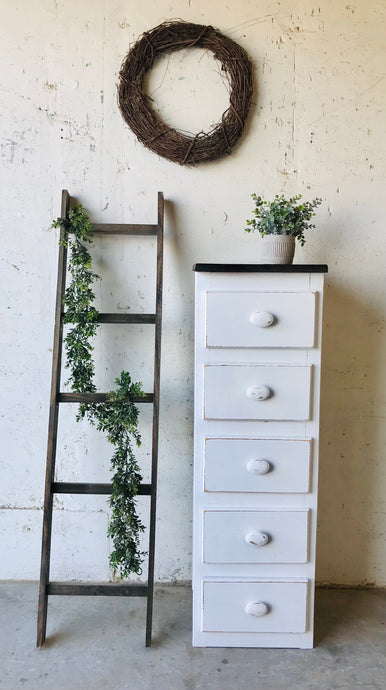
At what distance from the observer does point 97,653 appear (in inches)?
72.8

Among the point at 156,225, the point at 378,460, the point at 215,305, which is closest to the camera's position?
the point at 215,305

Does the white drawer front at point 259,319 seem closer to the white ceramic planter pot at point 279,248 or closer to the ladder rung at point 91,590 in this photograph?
the white ceramic planter pot at point 279,248

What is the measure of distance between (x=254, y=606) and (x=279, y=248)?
1.30m

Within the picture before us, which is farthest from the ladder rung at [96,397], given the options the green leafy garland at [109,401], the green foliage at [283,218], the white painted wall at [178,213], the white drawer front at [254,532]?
the green foliage at [283,218]

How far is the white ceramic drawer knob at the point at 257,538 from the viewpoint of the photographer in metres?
1.82

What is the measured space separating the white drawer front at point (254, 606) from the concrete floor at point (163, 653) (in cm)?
10

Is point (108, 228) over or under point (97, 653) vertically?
over

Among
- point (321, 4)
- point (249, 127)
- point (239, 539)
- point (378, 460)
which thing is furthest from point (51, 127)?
point (378, 460)

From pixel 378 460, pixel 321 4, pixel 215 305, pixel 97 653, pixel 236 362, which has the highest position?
pixel 321 4

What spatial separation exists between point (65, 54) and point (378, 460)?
2166mm

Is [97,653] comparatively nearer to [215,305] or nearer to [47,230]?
[215,305]

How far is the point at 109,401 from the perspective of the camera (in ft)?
6.39

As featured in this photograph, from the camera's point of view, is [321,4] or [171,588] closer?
[321,4]

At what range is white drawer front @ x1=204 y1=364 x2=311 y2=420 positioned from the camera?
178 centimetres
